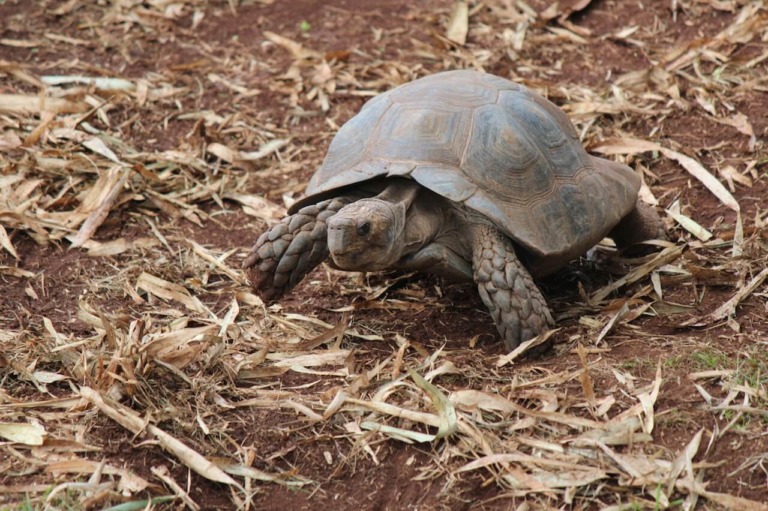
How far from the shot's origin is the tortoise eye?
12.4ft

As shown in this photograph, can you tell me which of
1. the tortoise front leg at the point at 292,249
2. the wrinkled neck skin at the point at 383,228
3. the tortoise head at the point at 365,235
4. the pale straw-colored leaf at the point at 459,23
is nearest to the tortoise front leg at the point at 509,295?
the wrinkled neck skin at the point at 383,228

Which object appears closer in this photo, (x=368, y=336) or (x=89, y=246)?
(x=368, y=336)

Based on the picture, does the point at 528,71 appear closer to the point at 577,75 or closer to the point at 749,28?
the point at 577,75

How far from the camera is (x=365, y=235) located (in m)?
3.82

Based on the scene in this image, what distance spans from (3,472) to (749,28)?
6.12 m

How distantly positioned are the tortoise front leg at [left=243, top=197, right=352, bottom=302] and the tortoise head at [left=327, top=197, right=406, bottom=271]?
0.27 metres

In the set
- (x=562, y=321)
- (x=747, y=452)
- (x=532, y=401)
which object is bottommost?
(x=562, y=321)

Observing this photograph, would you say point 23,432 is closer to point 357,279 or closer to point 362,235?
point 362,235

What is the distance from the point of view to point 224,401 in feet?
11.7

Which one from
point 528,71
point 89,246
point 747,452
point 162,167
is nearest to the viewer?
point 747,452

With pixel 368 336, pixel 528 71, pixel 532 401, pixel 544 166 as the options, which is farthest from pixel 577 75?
pixel 532 401

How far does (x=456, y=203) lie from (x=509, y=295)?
1.71 ft

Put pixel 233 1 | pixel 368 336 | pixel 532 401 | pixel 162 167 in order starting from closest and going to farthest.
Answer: pixel 532 401 → pixel 368 336 → pixel 162 167 → pixel 233 1

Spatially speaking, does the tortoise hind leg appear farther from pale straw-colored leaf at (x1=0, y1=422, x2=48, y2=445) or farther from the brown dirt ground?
pale straw-colored leaf at (x1=0, y1=422, x2=48, y2=445)
